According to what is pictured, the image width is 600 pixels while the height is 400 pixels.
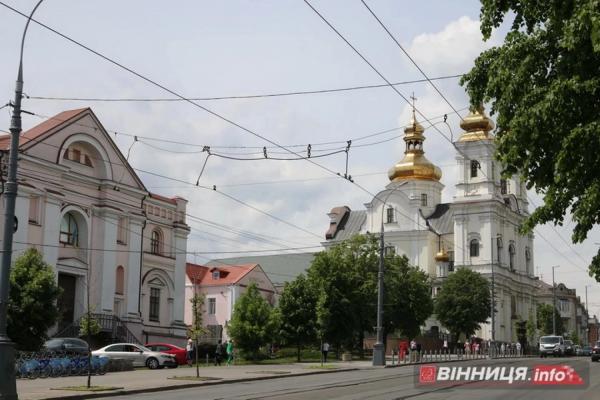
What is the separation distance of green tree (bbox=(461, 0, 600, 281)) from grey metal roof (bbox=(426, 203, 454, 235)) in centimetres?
8214

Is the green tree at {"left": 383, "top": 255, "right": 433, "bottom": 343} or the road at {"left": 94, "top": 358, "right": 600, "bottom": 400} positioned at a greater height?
the green tree at {"left": 383, "top": 255, "right": 433, "bottom": 343}

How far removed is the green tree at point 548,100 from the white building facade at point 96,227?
30810 mm

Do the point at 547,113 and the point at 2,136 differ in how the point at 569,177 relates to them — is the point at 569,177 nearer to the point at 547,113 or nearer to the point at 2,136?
the point at 547,113

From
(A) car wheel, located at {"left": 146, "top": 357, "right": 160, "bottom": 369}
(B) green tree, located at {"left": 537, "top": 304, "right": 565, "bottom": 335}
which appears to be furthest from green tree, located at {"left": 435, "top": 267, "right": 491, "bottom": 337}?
(A) car wheel, located at {"left": 146, "top": 357, "right": 160, "bottom": 369}

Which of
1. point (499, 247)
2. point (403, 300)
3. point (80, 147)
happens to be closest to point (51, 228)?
point (80, 147)

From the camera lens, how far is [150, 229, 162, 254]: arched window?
52.3m

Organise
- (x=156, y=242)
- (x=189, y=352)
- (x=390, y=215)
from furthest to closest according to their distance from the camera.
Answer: (x=390, y=215) < (x=156, y=242) < (x=189, y=352)

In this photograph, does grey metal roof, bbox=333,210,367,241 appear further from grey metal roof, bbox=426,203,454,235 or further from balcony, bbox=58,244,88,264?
balcony, bbox=58,244,88,264

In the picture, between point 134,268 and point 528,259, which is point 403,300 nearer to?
point 134,268

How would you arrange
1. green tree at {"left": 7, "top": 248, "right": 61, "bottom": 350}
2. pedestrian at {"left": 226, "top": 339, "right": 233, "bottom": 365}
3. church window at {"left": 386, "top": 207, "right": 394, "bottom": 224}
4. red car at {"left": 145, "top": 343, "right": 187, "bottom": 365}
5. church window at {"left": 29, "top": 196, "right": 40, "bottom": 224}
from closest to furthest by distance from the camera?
green tree at {"left": 7, "top": 248, "right": 61, "bottom": 350}
red car at {"left": 145, "top": 343, "right": 187, "bottom": 365}
church window at {"left": 29, "top": 196, "right": 40, "bottom": 224}
pedestrian at {"left": 226, "top": 339, "right": 233, "bottom": 365}
church window at {"left": 386, "top": 207, "right": 394, "bottom": 224}

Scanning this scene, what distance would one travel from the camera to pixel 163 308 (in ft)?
173

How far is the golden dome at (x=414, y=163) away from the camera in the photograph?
98.0 meters

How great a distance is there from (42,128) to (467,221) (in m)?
58.9

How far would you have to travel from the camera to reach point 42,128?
44.2 meters
